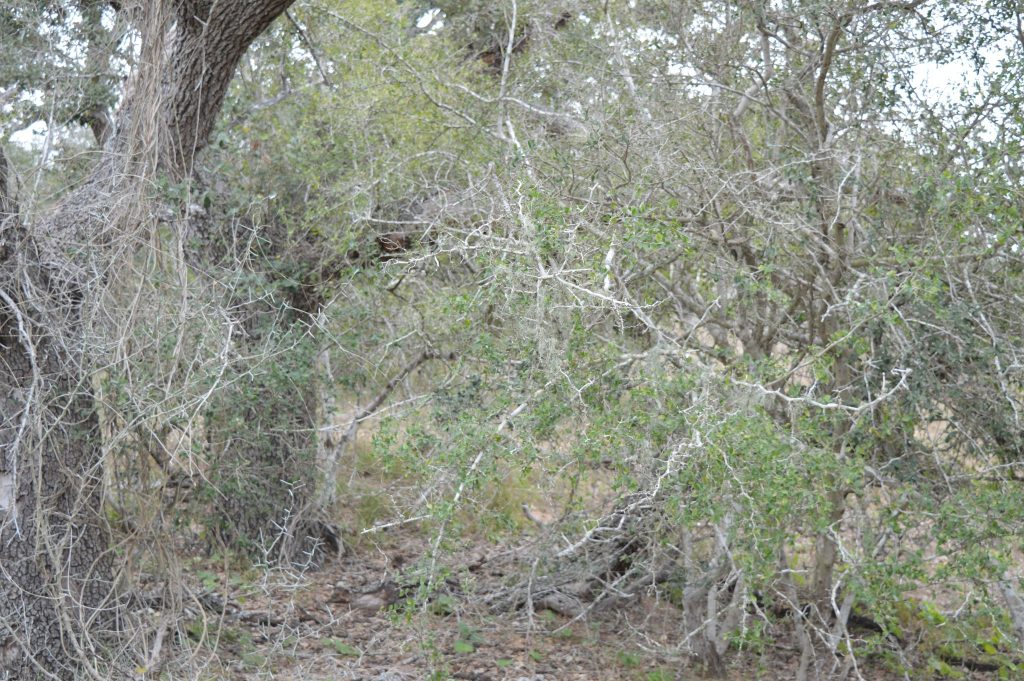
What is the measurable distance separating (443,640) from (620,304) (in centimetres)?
325

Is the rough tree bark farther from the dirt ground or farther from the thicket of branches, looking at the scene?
the dirt ground

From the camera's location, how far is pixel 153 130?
5188 millimetres

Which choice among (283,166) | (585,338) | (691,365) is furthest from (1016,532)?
(283,166)

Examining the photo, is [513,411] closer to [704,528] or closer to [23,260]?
[704,528]

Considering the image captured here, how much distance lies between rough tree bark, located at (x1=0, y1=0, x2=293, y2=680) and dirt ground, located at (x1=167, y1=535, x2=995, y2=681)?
764 millimetres

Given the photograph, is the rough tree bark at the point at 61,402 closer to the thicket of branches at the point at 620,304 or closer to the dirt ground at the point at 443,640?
the thicket of branches at the point at 620,304

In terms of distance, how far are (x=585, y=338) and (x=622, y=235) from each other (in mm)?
510

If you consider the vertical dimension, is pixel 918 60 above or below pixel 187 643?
above

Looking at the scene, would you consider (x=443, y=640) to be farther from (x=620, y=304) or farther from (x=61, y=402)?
(x=620, y=304)

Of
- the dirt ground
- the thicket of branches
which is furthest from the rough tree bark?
the dirt ground

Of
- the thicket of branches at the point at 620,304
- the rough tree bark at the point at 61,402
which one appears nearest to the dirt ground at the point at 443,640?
the thicket of branches at the point at 620,304

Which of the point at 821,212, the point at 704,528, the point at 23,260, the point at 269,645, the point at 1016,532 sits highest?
the point at 23,260

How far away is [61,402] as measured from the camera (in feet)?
16.8

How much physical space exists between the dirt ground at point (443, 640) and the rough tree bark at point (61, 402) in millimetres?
764
